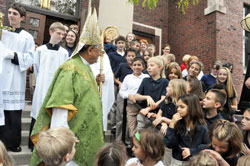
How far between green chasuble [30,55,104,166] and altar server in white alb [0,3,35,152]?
5.37ft

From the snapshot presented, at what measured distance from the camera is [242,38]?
1003 centimetres

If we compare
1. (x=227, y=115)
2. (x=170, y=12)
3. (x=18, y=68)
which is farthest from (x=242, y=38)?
(x=18, y=68)

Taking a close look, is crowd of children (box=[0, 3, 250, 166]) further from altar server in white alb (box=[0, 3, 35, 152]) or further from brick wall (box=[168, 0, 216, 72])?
brick wall (box=[168, 0, 216, 72])

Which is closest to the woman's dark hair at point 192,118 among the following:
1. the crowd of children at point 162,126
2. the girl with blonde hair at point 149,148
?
the crowd of children at point 162,126

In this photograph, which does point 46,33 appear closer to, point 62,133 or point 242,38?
point 62,133

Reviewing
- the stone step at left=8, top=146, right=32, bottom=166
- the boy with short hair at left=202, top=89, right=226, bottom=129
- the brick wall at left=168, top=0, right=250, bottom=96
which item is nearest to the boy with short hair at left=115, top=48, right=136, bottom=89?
the boy with short hair at left=202, top=89, right=226, bottom=129

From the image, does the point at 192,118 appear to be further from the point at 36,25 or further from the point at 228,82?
the point at 36,25

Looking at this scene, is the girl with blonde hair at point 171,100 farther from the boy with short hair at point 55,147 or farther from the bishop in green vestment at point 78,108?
the boy with short hair at point 55,147

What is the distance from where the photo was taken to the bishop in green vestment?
204 cm

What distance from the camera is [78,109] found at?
7.07 ft

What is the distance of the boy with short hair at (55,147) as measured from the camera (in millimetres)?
1689

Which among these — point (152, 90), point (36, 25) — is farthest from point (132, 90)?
point (36, 25)

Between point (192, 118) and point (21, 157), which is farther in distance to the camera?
point (21, 157)

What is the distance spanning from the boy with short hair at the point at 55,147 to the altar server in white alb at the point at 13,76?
2.03 metres
